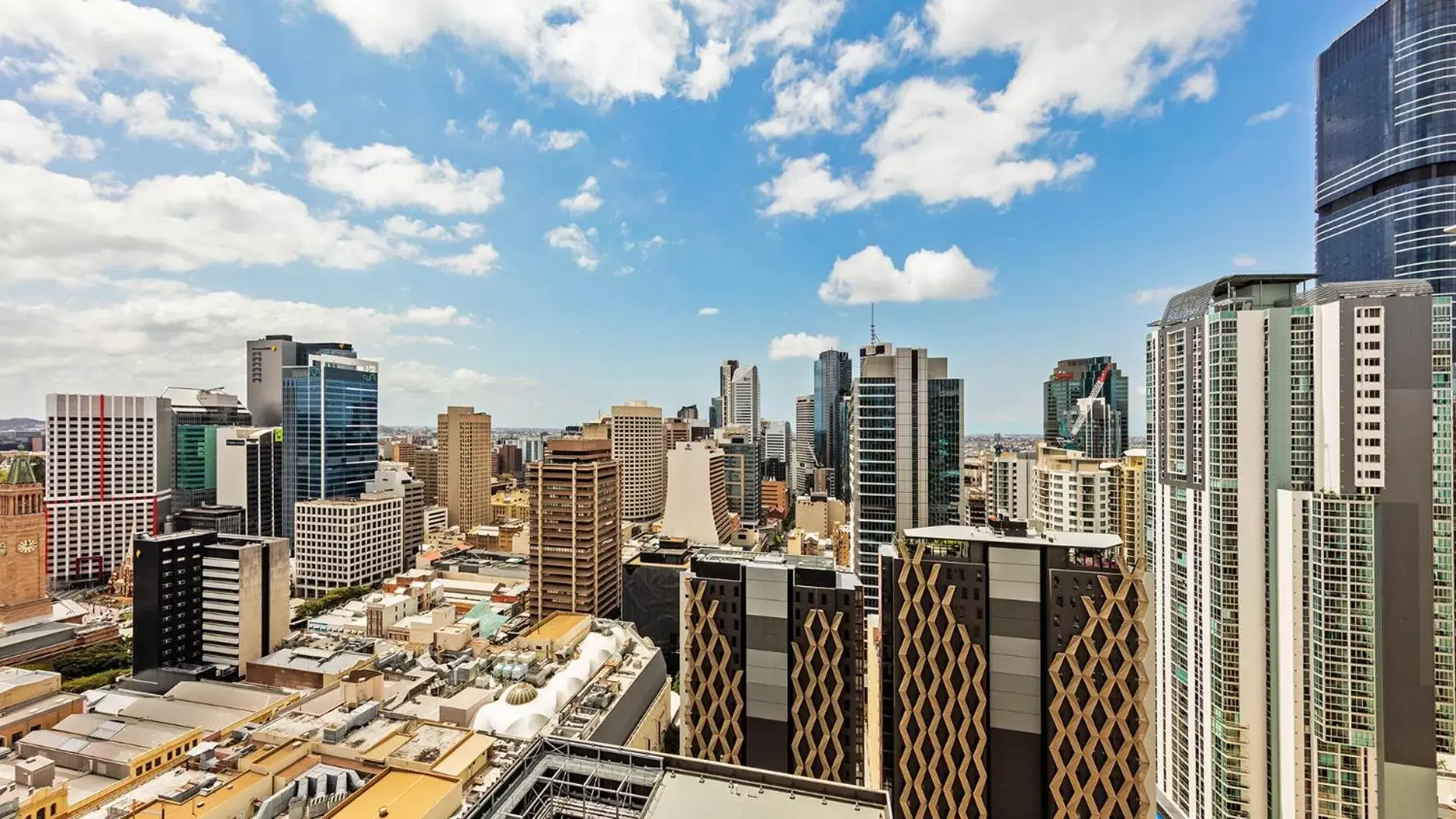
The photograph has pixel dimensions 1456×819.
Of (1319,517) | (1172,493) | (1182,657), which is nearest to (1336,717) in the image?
(1182,657)

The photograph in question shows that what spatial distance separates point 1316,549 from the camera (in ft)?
82.1

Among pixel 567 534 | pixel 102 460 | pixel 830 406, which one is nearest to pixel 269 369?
pixel 102 460

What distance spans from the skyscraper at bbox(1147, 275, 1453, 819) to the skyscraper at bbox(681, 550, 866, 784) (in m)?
17.3

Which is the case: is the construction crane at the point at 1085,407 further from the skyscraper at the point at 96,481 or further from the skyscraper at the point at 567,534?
the skyscraper at the point at 96,481

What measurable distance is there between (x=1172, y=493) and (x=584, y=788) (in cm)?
3216

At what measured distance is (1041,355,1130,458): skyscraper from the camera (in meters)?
97.4

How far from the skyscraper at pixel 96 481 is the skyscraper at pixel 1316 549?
10888cm

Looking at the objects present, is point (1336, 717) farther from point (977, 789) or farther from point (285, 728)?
point (285, 728)

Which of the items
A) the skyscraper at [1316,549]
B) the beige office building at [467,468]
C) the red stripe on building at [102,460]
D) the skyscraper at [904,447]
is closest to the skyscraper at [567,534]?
the skyscraper at [904,447]

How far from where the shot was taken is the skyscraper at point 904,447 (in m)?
45.3

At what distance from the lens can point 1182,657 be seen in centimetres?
3019

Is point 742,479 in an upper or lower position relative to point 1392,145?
lower

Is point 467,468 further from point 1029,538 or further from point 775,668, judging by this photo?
point 1029,538

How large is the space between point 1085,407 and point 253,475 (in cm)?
13372
